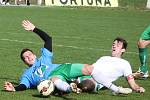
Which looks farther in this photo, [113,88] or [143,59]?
[143,59]

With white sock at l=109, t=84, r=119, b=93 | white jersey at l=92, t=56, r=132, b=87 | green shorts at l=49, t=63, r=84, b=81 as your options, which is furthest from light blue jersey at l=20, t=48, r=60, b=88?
white sock at l=109, t=84, r=119, b=93

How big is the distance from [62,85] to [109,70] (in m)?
0.79

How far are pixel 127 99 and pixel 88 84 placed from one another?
73cm

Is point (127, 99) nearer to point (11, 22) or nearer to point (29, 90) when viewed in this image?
point (29, 90)

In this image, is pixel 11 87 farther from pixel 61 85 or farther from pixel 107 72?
pixel 107 72

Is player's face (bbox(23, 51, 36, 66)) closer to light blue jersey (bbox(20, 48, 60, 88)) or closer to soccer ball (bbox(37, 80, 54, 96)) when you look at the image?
light blue jersey (bbox(20, 48, 60, 88))

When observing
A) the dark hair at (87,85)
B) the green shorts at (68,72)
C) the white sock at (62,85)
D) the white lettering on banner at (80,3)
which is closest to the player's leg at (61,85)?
the white sock at (62,85)

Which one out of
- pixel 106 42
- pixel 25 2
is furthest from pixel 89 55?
pixel 25 2

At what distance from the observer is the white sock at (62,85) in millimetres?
8414

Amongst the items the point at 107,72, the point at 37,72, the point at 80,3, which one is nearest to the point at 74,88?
the point at 107,72

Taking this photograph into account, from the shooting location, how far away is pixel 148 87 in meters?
9.84

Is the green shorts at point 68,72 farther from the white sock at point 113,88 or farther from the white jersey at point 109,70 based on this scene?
the white sock at point 113,88

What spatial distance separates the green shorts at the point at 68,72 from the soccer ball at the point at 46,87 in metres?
0.29

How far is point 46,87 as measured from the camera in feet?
27.5
